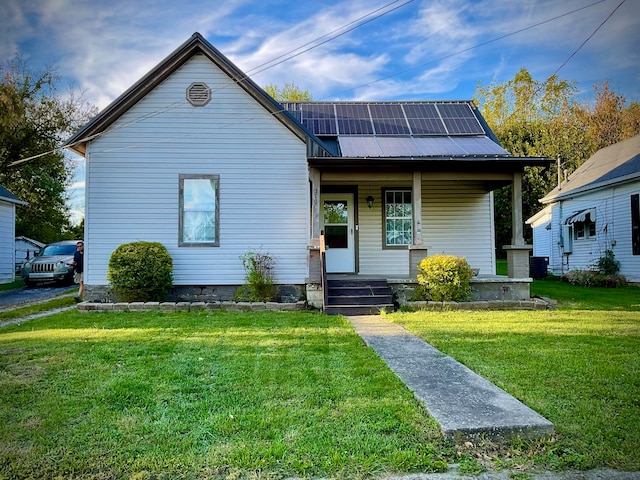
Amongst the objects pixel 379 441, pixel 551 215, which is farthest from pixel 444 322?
pixel 551 215

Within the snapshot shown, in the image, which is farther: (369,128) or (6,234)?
(6,234)

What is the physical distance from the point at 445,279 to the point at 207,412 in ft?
20.8

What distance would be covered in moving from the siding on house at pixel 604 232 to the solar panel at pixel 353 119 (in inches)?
374

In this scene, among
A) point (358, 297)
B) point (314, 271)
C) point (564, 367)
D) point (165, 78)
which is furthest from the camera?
point (165, 78)

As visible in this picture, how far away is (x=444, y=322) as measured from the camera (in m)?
7.00

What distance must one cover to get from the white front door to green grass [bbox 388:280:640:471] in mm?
3441

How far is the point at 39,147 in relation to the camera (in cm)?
2167

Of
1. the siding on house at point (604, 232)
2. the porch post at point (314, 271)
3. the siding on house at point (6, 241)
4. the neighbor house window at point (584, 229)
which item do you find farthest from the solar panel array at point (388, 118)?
the siding on house at point (6, 241)

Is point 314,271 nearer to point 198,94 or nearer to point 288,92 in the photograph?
point 198,94

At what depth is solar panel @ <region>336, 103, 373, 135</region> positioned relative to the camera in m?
11.6

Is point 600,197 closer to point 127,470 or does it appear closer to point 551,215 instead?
point 551,215

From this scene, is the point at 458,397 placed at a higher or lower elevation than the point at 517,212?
lower

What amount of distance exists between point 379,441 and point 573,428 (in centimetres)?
137

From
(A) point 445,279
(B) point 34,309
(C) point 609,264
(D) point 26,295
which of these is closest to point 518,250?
(A) point 445,279
